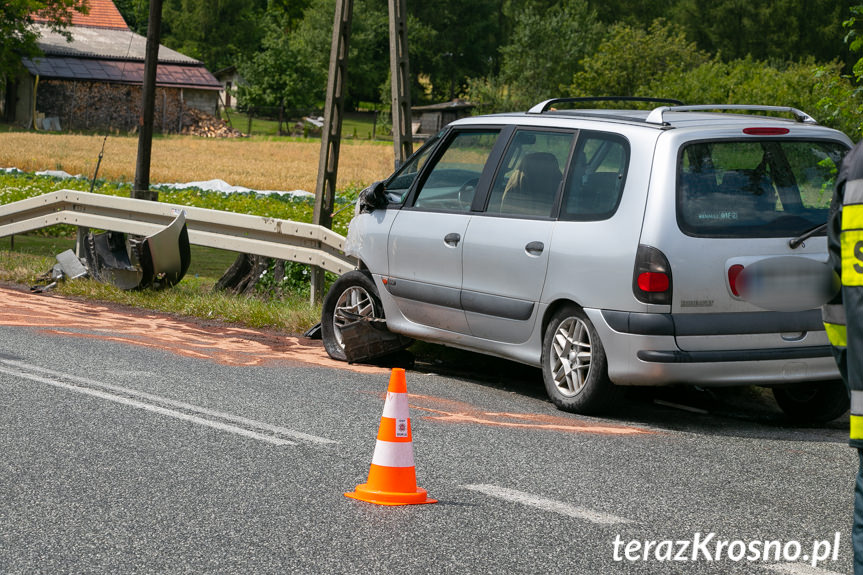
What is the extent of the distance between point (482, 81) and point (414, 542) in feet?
286

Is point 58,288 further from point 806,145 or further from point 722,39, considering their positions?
point 722,39

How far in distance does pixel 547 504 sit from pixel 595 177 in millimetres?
2790

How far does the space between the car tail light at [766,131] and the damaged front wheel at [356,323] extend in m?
3.17

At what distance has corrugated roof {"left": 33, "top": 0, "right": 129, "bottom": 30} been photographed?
8494 cm

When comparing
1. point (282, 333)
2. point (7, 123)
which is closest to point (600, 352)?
point (282, 333)

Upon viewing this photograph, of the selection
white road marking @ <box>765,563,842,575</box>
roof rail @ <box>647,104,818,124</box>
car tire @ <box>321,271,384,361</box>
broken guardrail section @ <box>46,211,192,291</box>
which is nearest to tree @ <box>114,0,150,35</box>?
broken guardrail section @ <box>46,211,192,291</box>

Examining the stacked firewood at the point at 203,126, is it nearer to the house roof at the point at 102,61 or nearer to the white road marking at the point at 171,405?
the house roof at the point at 102,61

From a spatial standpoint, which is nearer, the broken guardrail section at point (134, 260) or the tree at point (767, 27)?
the broken guardrail section at point (134, 260)

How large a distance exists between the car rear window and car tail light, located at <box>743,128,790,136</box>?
5cm

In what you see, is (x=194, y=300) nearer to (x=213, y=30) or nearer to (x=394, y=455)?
(x=394, y=455)

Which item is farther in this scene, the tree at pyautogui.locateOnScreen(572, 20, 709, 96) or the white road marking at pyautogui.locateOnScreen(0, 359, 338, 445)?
the tree at pyautogui.locateOnScreen(572, 20, 709, 96)

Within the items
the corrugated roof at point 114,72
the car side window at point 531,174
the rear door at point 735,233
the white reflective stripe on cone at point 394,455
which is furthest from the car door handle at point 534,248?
the corrugated roof at point 114,72

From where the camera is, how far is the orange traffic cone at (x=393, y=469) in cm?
533

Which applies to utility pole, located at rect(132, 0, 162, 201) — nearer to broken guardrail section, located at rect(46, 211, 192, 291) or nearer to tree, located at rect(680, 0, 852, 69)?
broken guardrail section, located at rect(46, 211, 192, 291)
